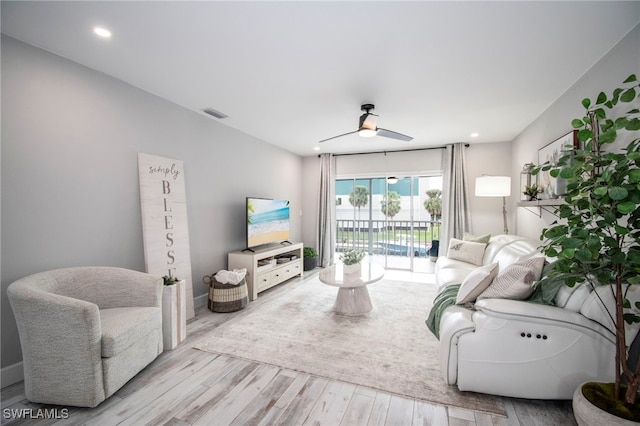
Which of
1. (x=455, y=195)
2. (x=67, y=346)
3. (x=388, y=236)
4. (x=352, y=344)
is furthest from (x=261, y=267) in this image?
(x=455, y=195)

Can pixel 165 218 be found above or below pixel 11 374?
above

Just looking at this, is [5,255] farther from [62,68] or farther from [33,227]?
[62,68]

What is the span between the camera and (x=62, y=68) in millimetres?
2182

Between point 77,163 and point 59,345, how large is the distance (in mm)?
1455

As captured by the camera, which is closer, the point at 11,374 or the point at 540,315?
the point at 540,315

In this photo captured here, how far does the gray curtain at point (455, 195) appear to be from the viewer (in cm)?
484

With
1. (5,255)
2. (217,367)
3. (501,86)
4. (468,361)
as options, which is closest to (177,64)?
(5,255)

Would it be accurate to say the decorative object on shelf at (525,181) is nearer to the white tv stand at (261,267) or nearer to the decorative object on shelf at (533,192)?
the decorative object on shelf at (533,192)

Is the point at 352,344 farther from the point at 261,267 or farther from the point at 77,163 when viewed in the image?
the point at 77,163

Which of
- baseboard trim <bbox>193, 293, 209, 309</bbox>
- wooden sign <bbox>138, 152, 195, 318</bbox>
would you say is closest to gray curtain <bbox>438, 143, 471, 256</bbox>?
baseboard trim <bbox>193, 293, 209, 309</bbox>

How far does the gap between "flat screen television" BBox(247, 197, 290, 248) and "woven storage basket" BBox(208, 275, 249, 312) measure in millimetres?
773

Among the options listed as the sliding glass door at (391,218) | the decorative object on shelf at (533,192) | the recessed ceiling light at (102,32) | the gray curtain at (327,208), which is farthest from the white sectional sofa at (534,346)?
the gray curtain at (327,208)

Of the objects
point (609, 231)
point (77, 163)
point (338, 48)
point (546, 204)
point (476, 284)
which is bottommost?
point (476, 284)

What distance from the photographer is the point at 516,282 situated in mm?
1903
